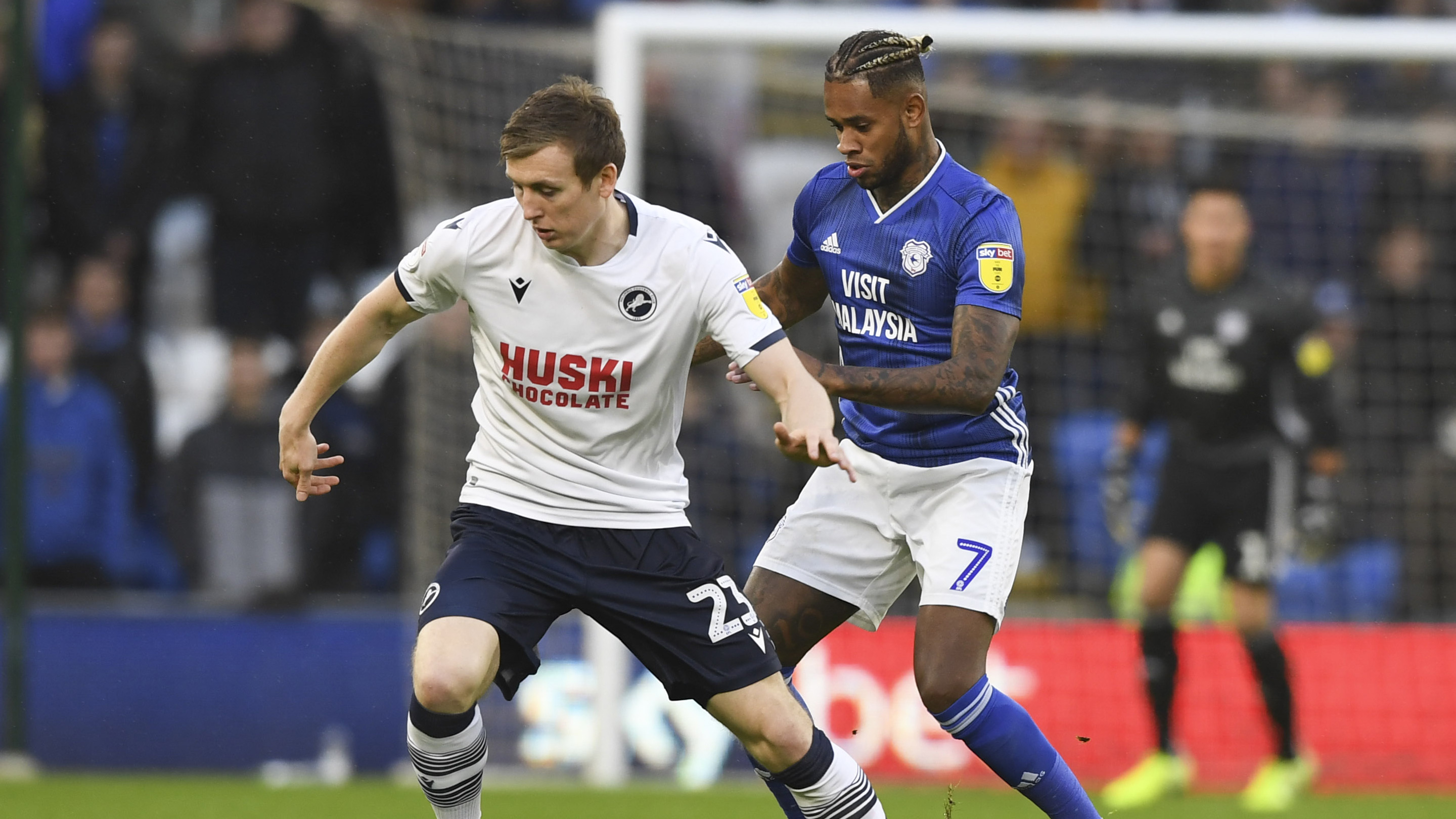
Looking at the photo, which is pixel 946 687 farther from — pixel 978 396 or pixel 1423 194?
pixel 1423 194

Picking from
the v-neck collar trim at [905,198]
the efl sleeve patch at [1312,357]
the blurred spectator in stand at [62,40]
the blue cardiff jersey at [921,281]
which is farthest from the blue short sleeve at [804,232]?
the blurred spectator in stand at [62,40]

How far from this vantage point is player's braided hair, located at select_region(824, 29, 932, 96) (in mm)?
5012

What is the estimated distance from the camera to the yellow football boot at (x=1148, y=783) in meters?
8.22

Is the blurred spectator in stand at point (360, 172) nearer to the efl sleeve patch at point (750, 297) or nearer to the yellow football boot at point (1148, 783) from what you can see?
the yellow football boot at point (1148, 783)

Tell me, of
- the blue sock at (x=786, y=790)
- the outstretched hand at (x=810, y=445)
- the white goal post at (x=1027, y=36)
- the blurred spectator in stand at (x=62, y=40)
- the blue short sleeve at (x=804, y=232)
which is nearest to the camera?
the outstretched hand at (x=810, y=445)

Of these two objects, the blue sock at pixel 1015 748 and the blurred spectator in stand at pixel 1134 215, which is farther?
the blurred spectator in stand at pixel 1134 215

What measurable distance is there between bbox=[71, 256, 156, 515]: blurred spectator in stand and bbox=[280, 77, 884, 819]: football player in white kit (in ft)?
17.5

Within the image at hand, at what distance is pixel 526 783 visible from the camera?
29.4 ft

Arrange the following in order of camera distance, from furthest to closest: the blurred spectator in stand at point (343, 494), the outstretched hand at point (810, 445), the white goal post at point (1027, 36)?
the blurred spectator in stand at point (343, 494)
the white goal post at point (1027, 36)
the outstretched hand at point (810, 445)

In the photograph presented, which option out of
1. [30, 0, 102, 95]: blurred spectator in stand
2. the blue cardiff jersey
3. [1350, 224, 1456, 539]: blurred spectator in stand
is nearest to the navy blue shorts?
the blue cardiff jersey

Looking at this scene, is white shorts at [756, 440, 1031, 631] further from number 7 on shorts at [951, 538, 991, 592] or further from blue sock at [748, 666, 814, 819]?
blue sock at [748, 666, 814, 819]

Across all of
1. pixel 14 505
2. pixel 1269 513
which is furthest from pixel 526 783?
pixel 1269 513

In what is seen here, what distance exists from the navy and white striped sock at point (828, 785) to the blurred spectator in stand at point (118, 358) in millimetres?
5940

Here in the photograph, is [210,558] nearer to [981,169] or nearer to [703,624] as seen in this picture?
[981,169]
